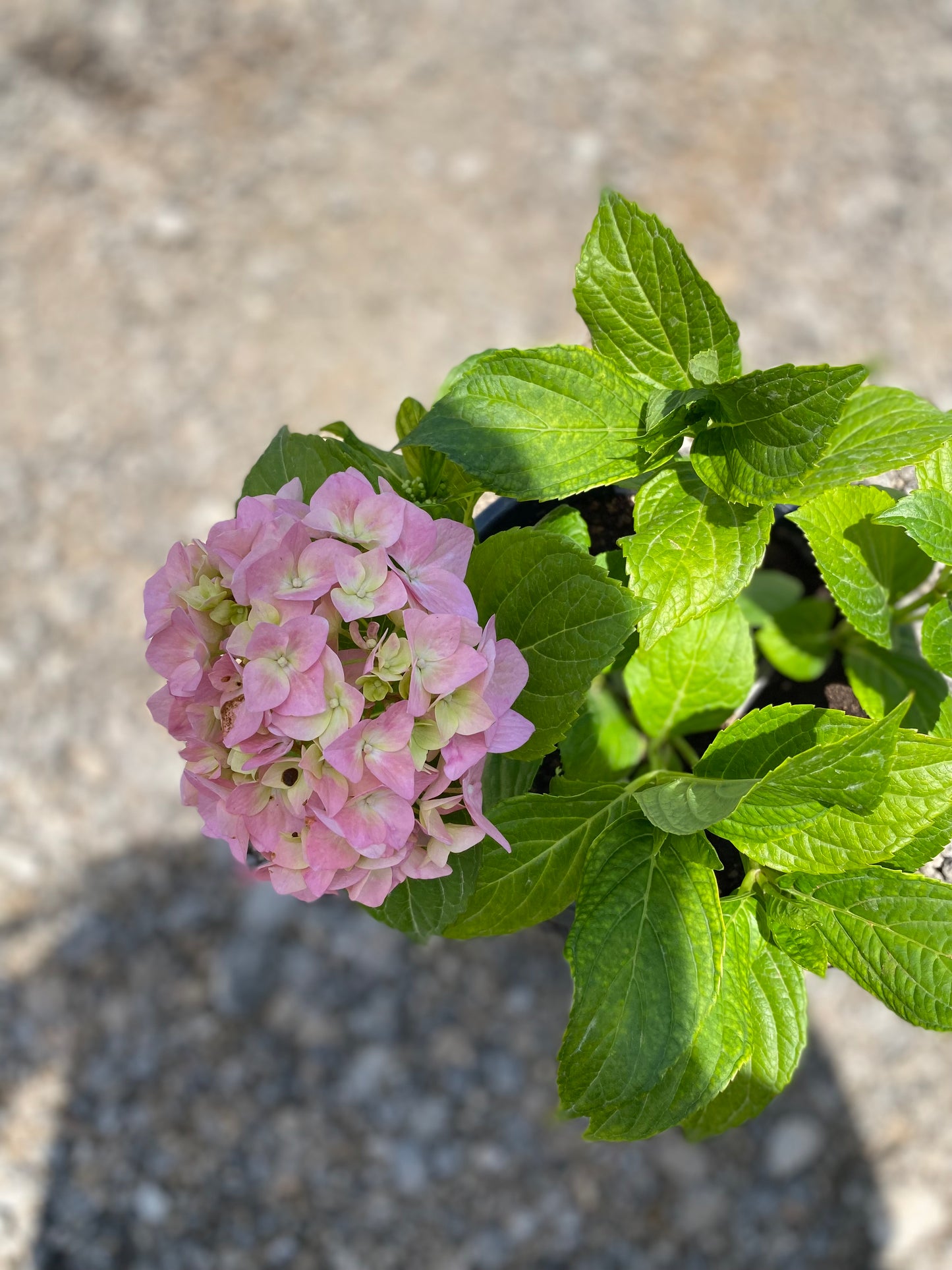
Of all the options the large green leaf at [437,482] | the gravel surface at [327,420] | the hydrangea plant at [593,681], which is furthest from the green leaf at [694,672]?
the gravel surface at [327,420]

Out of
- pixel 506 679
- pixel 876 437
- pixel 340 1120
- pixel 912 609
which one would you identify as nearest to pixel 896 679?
pixel 912 609

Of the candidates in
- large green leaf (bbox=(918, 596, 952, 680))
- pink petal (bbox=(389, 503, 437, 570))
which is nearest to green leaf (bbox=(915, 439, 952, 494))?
large green leaf (bbox=(918, 596, 952, 680))

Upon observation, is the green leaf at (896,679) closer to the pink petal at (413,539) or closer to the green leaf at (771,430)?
the green leaf at (771,430)

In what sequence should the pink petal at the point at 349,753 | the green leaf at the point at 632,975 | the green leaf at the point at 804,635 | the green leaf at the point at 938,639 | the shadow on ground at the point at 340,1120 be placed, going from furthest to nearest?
the shadow on ground at the point at 340,1120, the green leaf at the point at 804,635, the green leaf at the point at 938,639, the green leaf at the point at 632,975, the pink petal at the point at 349,753

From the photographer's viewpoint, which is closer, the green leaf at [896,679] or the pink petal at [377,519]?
the pink petal at [377,519]

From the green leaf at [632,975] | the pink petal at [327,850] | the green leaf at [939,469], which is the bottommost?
the green leaf at [632,975]

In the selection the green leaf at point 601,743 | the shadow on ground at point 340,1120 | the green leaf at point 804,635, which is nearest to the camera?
the green leaf at point 601,743

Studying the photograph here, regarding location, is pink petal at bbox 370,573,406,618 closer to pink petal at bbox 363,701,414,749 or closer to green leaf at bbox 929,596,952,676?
pink petal at bbox 363,701,414,749

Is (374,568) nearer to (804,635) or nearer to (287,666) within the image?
(287,666)
